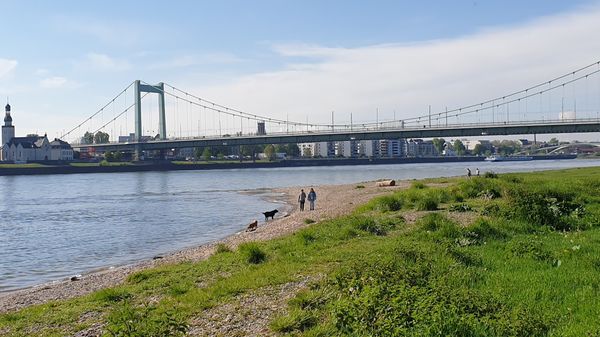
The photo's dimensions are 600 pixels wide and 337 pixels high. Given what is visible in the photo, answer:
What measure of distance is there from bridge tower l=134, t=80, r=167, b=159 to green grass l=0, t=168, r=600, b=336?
11288 cm

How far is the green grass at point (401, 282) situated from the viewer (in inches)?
285

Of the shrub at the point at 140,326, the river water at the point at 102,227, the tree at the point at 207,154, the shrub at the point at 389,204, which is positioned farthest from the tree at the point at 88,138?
the shrub at the point at 140,326

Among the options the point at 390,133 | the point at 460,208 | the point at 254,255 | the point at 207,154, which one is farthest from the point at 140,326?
the point at 207,154

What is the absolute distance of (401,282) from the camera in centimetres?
867

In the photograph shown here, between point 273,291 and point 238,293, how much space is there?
69cm

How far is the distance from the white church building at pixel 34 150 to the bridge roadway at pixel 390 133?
1395cm

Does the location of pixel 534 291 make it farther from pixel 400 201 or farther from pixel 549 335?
pixel 400 201

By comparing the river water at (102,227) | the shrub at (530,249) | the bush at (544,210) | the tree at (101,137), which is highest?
the tree at (101,137)

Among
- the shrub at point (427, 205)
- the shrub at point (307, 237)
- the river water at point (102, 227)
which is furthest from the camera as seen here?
the river water at point (102, 227)

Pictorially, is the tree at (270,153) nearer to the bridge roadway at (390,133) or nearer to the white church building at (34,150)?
the bridge roadway at (390,133)

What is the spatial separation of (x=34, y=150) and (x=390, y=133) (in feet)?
285

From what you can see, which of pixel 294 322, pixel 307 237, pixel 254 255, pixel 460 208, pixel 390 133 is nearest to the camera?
pixel 294 322

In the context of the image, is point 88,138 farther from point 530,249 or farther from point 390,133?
point 530,249

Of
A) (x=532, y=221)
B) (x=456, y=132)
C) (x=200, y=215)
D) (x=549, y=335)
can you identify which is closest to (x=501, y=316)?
(x=549, y=335)
